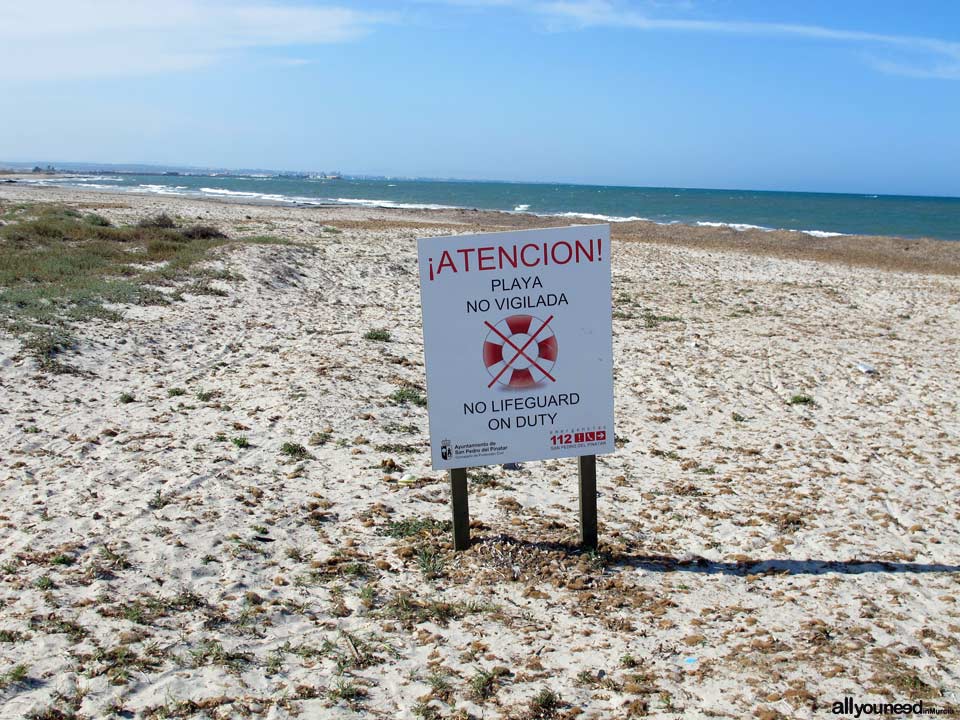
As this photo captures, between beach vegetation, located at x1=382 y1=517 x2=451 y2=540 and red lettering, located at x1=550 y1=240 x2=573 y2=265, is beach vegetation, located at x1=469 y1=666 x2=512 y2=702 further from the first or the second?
red lettering, located at x1=550 y1=240 x2=573 y2=265

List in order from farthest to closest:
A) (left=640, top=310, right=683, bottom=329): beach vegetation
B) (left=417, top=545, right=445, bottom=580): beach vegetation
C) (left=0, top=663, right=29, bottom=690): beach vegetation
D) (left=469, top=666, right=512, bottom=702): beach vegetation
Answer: (left=640, top=310, right=683, bottom=329): beach vegetation
(left=417, top=545, right=445, bottom=580): beach vegetation
(left=469, top=666, right=512, bottom=702): beach vegetation
(left=0, top=663, right=29, bottom=690): beach vegetation

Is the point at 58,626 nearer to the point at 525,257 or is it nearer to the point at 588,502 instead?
the point at 588,502

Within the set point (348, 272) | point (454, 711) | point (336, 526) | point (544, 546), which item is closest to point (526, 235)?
point (544, 546)

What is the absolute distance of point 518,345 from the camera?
5094 mm

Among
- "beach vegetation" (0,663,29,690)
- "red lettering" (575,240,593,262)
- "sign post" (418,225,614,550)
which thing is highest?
"red lettering" (575,240,593,262)

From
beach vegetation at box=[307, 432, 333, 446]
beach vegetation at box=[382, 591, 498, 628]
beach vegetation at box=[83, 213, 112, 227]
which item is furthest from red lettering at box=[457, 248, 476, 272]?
beach vegetation at box=[83, 213, 112, 227]

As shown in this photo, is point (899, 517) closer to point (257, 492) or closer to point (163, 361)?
point (257, 492)

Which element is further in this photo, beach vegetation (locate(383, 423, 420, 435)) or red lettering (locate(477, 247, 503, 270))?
beach vegetation (locate(383, 423, 420, 435))

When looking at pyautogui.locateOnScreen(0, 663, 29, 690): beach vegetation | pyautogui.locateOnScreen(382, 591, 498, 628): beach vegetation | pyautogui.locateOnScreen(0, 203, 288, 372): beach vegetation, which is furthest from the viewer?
pyautogui.locateOnScreen(0, 203, 288, 372): beach vegetation

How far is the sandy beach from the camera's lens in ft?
12.1

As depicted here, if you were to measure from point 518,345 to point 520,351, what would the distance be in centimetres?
4

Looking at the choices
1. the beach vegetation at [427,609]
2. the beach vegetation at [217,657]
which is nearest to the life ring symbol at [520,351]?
the beach vegetation at [427,609]

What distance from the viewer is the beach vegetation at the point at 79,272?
379 inches

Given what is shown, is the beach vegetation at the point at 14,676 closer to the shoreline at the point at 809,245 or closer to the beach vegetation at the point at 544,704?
the beach vegetation at the point at 544,704
